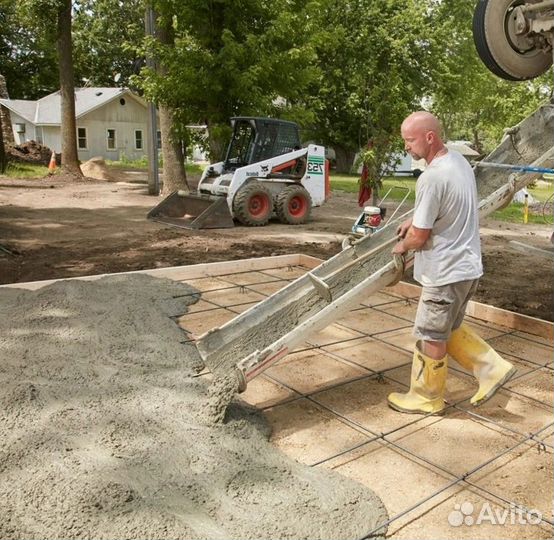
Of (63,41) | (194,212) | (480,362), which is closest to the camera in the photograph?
(480,362)

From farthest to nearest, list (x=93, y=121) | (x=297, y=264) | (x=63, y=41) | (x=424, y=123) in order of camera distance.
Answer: (x=93, y=121)
(x=63, y=41)
(x=297, y=264)
(x=424, y=123)

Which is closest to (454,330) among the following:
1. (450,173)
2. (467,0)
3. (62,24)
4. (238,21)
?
(450,173)

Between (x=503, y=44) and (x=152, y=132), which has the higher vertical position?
(x=503, y=44)

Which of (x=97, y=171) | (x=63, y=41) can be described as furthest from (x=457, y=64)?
(x=63, y=41)

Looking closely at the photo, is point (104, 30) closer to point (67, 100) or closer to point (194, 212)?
point (67, 100)

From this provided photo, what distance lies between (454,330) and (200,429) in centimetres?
144

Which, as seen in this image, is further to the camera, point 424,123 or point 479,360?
point 479,360

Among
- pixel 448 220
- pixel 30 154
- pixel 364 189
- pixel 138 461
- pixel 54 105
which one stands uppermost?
pixel 54 105

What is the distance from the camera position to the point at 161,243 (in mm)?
8234

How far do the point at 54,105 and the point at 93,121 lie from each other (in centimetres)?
229

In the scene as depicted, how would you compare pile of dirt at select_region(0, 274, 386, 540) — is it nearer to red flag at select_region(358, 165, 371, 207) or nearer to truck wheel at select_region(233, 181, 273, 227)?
Result: truck wheel at select_region(233, 181, 273, 227)

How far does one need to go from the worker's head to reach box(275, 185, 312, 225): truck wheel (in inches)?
292

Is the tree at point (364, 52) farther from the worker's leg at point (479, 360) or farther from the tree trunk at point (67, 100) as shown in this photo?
the worker's leg at point (479, 360)

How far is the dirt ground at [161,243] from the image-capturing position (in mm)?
6337
